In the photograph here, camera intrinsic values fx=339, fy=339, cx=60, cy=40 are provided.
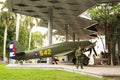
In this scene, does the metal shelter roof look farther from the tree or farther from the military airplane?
the military airplane

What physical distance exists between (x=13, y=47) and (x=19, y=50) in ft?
2.18

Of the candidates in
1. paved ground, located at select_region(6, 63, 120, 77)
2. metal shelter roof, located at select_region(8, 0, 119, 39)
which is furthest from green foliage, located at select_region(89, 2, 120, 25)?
paved ground, located at select_region(6, 63, 120, 77)

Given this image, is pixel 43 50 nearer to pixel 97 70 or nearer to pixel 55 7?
pixel 55 7

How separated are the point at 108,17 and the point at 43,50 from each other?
702cm

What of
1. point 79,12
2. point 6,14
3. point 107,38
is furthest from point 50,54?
point 6,14

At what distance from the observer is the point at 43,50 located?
33000 mm

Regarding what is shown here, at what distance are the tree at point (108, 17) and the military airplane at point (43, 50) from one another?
2.16 meters

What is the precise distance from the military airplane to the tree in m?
2.16

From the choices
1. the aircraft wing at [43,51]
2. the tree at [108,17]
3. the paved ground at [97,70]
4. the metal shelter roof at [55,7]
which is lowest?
the paved ground at [97,70]

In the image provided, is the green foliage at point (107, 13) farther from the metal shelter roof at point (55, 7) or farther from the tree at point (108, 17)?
the metal shelter roof at point (55, 7)

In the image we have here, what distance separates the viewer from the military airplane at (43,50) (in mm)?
32812

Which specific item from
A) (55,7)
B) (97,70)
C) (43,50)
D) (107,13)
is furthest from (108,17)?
(97,70)

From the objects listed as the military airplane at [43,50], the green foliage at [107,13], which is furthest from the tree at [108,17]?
the military airplane at [43,50]

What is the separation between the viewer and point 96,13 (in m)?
32.8
